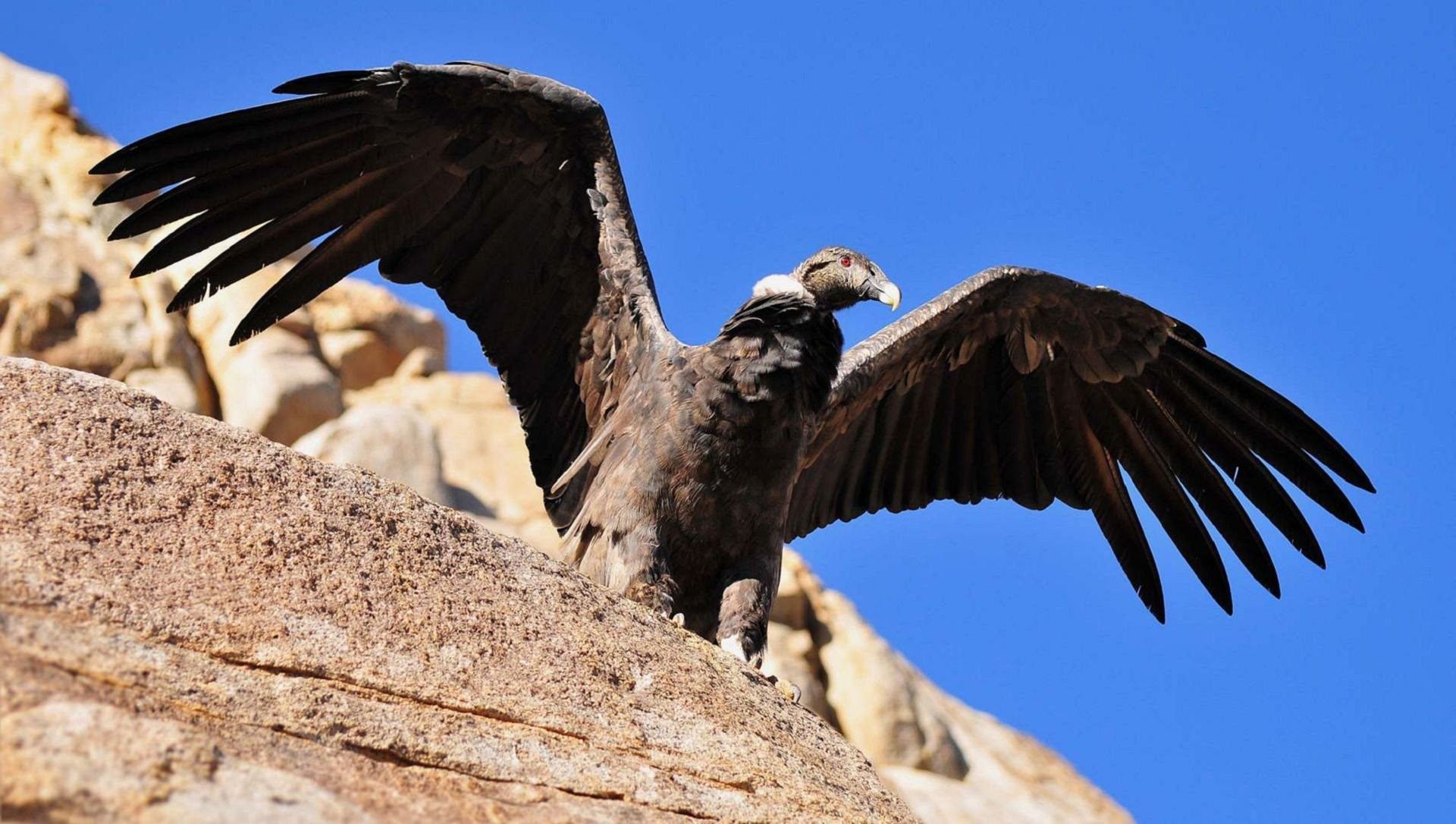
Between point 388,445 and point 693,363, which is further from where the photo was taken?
point 388,445

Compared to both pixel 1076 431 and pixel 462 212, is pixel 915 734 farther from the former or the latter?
pixel 462 212

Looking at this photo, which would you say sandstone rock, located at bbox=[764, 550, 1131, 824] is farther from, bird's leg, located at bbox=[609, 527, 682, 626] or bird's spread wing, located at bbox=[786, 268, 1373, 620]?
bird's leg, located at bbox=[609, 527, 682, 626]

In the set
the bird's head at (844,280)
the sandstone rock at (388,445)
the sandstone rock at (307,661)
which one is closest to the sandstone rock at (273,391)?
the sandstone rock at (388,445)

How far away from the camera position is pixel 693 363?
8211mm

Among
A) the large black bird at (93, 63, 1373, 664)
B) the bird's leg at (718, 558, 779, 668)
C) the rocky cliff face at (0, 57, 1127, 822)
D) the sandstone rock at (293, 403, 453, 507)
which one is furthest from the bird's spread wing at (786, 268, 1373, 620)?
the sandstone rock at (293, 403, 453, 507)

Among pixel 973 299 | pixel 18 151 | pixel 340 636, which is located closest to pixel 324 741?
pixel 340 636

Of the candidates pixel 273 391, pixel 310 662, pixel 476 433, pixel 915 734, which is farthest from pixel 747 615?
pixel 476 433

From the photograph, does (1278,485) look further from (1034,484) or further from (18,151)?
(18,151)

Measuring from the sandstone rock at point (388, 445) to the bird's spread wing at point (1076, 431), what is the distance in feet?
44.7

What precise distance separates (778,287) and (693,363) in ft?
2.14

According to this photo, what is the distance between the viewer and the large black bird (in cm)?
805

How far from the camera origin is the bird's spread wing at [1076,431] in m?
9.79

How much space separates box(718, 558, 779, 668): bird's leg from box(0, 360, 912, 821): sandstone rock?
1.48m

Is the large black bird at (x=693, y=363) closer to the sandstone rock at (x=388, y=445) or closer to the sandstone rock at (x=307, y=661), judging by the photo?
the sandstone rock at (x=307, y=661)
